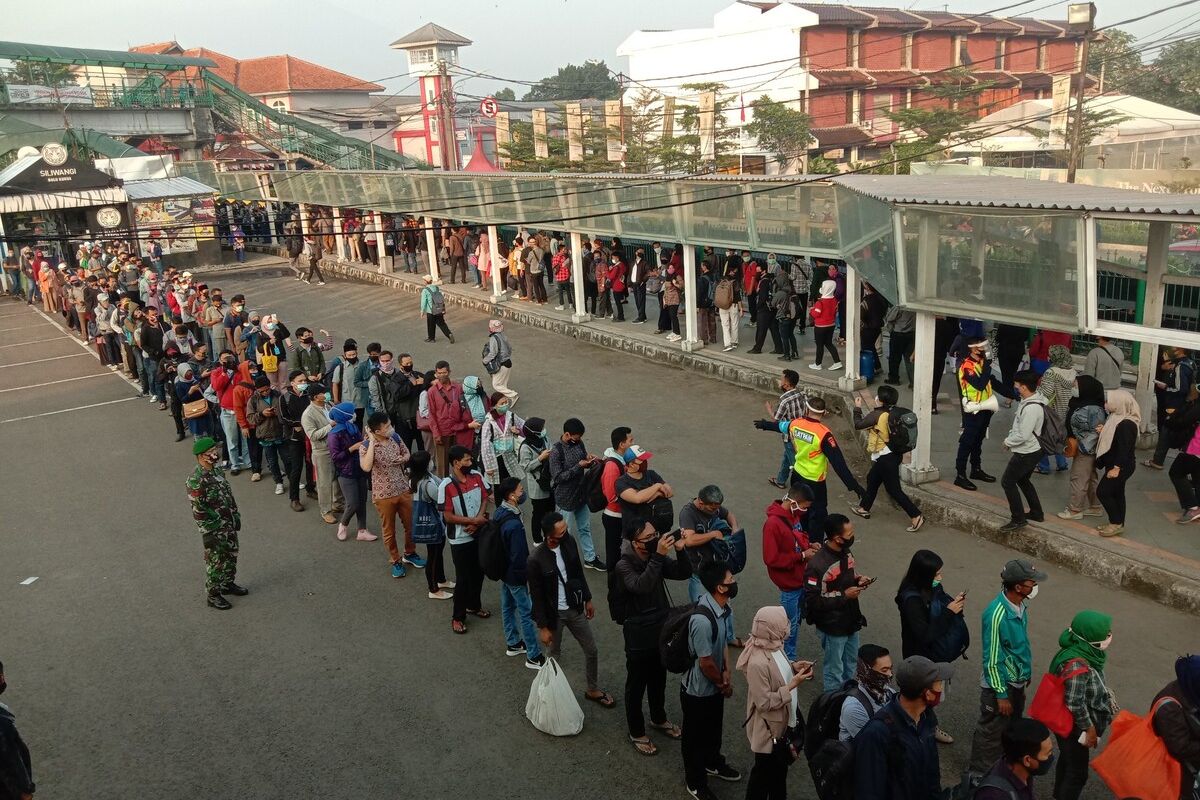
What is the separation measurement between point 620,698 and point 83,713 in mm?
3853

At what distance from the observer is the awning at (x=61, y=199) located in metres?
25.8

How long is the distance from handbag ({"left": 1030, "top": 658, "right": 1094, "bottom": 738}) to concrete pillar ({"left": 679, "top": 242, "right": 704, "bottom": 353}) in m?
10.5

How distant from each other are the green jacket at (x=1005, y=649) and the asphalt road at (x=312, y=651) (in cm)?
79

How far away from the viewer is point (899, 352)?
39.2ft

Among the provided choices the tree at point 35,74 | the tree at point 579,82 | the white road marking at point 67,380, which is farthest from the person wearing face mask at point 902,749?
the tree at point 579,82

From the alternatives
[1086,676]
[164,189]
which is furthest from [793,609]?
[164,189]

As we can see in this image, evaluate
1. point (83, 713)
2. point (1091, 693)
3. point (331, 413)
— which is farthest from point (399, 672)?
point (1091, 693)

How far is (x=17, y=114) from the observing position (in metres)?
41.5

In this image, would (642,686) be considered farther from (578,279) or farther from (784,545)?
(578,279)

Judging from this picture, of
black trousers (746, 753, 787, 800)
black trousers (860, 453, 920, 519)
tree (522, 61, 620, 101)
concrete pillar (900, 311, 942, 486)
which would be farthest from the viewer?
tree (522, 61, 620, 101)

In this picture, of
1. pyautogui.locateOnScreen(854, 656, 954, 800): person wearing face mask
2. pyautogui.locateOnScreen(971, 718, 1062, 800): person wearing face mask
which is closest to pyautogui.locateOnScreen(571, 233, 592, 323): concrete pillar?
pyautogui.locateOnScreen(854, 656, 954, 800): person wearing face mask

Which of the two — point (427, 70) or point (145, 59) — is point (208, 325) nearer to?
point (145, 59)

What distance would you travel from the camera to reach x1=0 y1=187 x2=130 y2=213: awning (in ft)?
84.7

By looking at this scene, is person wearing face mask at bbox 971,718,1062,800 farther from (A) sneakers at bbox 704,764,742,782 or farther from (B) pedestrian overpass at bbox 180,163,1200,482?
(B) pedestrian overpass at bbox 180,163,1200,482
